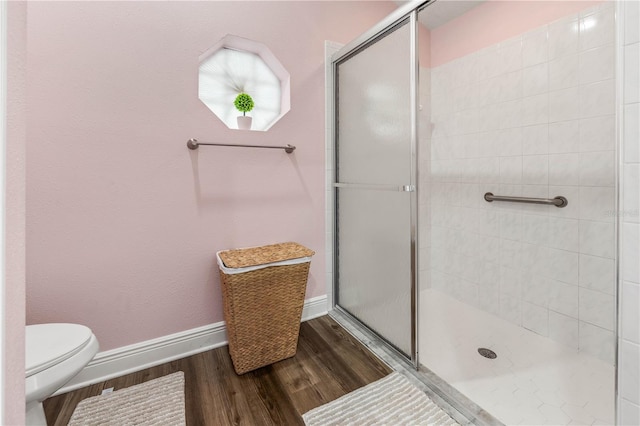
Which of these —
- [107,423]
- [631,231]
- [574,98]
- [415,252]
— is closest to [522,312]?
[415,252]

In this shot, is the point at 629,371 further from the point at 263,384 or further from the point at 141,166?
the point at 141,166

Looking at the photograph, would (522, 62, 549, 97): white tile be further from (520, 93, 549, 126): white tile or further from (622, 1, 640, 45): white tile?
(622, 1, 640, 45): white tile

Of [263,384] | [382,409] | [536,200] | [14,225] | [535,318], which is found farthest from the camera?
[535,318]

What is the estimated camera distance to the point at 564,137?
1744 millimetres

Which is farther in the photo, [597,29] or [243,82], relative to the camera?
[243,82]

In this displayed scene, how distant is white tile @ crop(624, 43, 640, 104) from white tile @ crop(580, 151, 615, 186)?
3.43 ft

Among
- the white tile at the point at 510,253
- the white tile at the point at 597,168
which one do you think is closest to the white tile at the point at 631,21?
the white tile at the point at 597,168

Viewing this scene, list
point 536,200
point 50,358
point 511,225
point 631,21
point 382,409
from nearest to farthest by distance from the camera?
point 631,21, point 50,358, point 382,409, point 536,200, point 511,225

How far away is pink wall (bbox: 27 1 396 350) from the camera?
137cm

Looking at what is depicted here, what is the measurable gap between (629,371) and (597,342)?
114cm

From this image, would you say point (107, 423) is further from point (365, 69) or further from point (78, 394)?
point (365, 69)

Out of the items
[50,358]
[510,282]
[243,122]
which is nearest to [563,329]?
[510,282]

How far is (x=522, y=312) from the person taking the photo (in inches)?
79.4

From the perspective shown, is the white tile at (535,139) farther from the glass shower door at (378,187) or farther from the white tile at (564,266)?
the glass shower door at (378,187)
